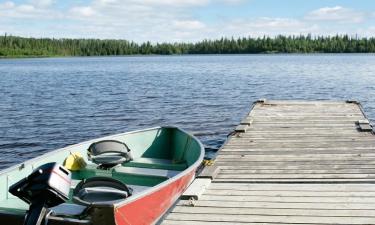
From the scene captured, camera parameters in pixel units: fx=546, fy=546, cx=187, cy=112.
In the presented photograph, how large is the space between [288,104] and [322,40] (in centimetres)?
15043

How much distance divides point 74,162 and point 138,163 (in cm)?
112

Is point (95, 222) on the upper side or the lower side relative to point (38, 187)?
lower

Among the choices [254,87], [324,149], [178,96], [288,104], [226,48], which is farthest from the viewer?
[226,48]

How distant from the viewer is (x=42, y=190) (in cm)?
430

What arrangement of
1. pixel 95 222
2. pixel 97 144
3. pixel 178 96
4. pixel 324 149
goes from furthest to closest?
pixel 178 96
pixel 324 149
pixel 97 144
pixel 95 222

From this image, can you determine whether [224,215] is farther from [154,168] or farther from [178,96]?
[178,96]

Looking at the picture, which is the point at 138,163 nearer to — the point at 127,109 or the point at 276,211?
the point at 276,211

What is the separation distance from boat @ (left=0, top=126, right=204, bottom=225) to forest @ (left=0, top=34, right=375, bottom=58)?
13433cm

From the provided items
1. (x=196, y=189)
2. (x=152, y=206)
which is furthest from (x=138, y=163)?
(x=152, y=206)

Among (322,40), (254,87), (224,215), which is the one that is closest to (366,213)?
(224,215)

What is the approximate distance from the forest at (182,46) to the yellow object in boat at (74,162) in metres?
136

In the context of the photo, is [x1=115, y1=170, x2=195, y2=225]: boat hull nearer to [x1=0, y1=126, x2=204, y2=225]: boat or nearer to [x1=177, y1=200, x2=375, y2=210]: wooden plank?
[x1=0, y1=126, x2=204, y2=225]: boat

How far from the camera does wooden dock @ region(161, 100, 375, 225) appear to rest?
5.83 m

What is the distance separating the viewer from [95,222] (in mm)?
5059
